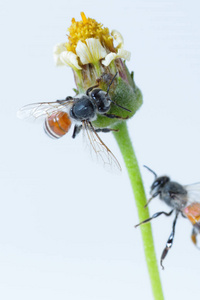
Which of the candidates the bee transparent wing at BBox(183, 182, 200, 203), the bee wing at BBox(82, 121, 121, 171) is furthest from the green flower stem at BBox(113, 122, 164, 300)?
the bee transparent wing at BBox(183, 182, 200, 203)

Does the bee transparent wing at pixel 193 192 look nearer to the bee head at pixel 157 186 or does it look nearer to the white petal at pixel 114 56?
the bee head at pixel 157 186

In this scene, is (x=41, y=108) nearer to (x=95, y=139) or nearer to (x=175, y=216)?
(x=95, y=139)

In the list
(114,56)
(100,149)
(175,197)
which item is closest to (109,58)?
(114,56)

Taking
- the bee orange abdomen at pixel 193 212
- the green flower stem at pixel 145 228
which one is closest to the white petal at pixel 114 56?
the green flower stem at pixel 145 228

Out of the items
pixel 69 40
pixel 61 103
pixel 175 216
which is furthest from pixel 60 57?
pixel 175 216

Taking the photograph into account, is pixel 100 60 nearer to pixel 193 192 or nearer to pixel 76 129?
pixel 76 129
